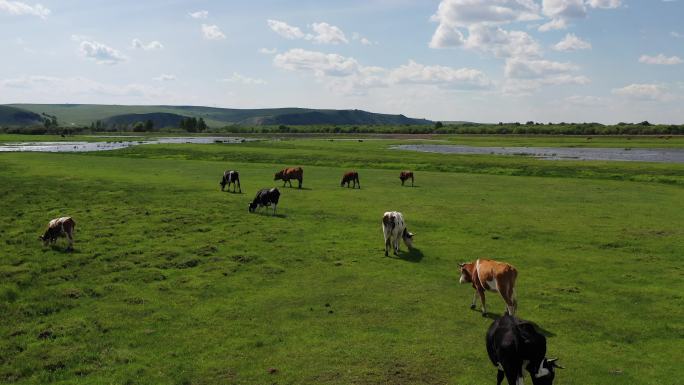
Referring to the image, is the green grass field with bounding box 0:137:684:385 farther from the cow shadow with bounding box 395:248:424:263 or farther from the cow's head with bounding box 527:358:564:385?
the cow's head with bounding box 527:358:564:385

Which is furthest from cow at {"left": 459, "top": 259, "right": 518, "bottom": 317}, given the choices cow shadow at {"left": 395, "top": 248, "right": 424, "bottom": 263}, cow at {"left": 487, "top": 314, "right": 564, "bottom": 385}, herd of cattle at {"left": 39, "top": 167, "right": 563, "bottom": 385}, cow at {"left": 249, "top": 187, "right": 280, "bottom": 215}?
cow at {"left": 249, "top": 187, "right": 280, "bottom": 215}

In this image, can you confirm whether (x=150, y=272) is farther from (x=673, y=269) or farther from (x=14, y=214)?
(x=673, y=269)

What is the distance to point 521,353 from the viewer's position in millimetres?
9125

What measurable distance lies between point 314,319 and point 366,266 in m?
5.17

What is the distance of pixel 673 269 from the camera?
59.3 ft

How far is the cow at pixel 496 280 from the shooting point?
13391mm

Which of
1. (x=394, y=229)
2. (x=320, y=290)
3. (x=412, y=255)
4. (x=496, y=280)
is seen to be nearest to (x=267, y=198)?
(x=394, y=229)

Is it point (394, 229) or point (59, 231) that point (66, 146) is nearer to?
point (59, 231)

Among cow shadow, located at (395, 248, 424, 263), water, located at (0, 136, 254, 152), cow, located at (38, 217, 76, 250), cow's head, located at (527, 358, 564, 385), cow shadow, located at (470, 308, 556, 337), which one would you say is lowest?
cow shadow, located at (470, 308, 556, 337)

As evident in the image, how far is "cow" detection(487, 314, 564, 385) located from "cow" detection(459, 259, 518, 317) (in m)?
4.00

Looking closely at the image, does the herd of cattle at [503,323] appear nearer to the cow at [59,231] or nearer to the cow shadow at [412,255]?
the cow at [59,231]

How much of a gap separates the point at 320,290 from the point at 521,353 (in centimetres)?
807

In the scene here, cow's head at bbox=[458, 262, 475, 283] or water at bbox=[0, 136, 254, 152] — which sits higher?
water at bbox=[0, 136, 254, 152]

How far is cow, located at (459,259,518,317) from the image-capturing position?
13391 millimetres
